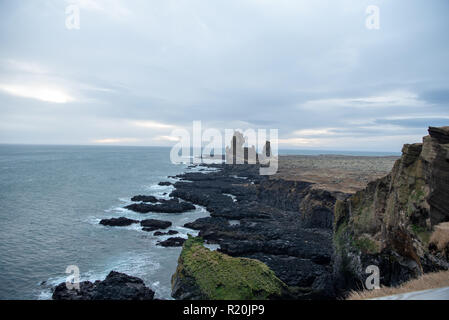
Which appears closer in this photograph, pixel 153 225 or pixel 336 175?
pixel 153 225

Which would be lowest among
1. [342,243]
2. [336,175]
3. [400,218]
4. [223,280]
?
[223,280]

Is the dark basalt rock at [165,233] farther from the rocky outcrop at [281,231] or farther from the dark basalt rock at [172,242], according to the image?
the rocky outcrop at [281,231]

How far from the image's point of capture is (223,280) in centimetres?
1484

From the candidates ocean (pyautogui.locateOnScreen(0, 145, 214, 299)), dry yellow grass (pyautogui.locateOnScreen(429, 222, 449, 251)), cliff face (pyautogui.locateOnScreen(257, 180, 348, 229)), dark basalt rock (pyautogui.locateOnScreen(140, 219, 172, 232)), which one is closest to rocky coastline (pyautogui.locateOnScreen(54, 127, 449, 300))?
cliff face (pyautogui.locateOnScreen(257, 180, 348, 229))

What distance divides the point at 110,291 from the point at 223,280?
8.06m

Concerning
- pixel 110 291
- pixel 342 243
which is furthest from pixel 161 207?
pixel 342 243

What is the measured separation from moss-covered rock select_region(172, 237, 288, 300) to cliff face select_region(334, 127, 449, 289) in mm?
5105

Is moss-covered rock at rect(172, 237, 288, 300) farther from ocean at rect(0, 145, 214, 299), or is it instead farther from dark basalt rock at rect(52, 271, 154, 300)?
ocean at rect(0, 145, 214, 299)

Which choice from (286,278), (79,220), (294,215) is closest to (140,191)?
(79,220)

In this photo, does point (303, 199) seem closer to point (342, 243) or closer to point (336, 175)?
point (336, 175)

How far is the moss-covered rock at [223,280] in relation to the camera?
47.0 feet
